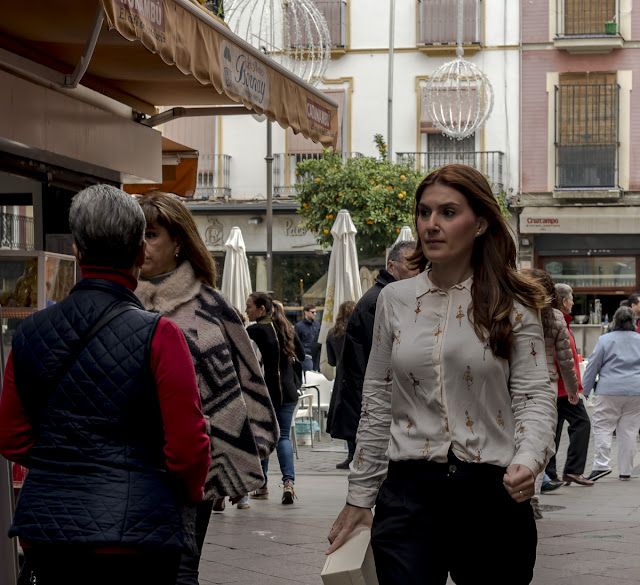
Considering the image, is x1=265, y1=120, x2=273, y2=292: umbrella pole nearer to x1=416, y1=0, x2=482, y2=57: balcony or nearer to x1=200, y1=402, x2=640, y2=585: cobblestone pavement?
x1=200, y1=402, x2=640, y2=585: cobblestone pavement

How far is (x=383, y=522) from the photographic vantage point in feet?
11.4

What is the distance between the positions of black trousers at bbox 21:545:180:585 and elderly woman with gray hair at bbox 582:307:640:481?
977 cm

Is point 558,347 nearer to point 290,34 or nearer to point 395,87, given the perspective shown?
point 290,34

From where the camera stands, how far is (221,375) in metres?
4.27

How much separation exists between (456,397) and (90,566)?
3.71 ft

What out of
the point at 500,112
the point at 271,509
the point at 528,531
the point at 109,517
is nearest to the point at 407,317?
the point at 528,531

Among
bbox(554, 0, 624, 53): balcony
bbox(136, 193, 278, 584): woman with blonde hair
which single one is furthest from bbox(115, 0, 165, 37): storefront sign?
bbox(554, 0, 624, 53): balcony

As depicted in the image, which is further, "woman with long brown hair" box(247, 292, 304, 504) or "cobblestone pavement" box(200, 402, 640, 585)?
"woman with long brown hair" box(247, 292, 304, 504)

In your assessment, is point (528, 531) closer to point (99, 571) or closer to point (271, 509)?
point (99, 571)

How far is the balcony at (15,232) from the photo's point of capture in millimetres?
7379

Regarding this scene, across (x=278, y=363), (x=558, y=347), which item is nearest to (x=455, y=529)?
(x=558, y=347)

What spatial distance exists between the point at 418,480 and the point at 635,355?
937 centimetres

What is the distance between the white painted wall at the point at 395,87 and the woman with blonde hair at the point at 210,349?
90.7 ft

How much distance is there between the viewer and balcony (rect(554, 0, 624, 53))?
30688mm
